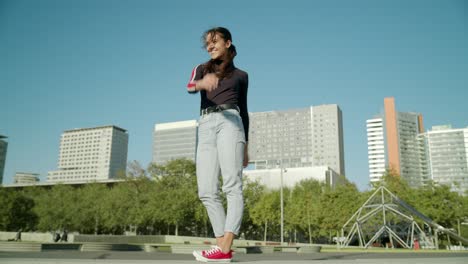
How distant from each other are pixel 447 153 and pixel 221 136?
596 feet

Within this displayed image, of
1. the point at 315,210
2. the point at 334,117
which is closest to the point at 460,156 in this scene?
the point at 334,117

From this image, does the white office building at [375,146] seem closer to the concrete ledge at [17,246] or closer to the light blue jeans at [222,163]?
the concrete ledge at [17,246]

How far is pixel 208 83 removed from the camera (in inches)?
156

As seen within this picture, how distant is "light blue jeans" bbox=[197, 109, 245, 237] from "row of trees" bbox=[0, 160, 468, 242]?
3659 cm

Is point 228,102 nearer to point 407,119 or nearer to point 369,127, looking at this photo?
point 407,119

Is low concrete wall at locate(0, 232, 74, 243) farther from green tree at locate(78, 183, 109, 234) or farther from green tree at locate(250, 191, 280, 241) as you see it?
green tree at locate(250, 191, 280, 241)

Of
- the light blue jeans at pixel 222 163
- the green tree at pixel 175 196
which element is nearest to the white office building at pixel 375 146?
the green tree at pixel 175 196

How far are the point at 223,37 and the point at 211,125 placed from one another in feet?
3.44

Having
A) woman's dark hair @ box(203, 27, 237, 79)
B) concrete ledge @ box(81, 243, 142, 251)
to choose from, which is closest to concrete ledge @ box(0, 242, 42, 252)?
concrete ledge @ box(81, 243, 142, 251)

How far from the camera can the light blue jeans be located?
3996 millimetres

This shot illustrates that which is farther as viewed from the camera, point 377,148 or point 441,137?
point 377,148

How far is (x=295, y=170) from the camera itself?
91.6m

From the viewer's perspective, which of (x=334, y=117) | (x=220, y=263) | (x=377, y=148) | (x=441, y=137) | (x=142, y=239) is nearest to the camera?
(x=220, y=263)

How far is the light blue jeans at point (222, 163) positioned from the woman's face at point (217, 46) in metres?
0.69
